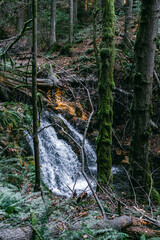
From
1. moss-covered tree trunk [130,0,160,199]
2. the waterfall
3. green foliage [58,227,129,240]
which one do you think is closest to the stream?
the waterfall

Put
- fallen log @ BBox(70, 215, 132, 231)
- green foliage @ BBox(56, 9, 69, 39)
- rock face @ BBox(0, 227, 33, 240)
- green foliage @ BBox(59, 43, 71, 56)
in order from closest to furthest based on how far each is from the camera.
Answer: rock face @ BBox(0, 227, 33, 240) < fallen log @ BBox(70, 215, 132, 231) < green foliage @ BBox(59, 43, 71, 56) < green foliage @ BBox(56, 9, 69, 39)

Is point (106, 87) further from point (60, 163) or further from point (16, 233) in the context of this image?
point (16, 233)

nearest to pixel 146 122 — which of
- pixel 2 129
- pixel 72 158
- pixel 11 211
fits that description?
pixel 11 211

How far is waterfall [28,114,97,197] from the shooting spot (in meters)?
6.83

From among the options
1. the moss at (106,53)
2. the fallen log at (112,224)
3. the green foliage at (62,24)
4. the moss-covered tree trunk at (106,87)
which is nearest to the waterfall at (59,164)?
the moss-covered tree trunk at (106,87)

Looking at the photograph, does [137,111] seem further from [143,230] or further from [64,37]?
[64,37]

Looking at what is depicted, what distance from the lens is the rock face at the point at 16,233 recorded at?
1.84 m

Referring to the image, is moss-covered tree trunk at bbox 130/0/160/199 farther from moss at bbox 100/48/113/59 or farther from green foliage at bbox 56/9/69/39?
green foliage at bbox 56/9/69/39

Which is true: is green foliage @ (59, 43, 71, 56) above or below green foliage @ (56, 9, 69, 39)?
below

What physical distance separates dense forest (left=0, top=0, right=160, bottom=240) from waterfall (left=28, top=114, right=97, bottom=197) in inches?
1.6

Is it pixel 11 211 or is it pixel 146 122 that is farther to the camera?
pixel 146 122

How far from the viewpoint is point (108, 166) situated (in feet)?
17.4

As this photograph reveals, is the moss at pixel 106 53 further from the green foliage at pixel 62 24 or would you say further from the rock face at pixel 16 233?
the green foliage at pixel 62 24

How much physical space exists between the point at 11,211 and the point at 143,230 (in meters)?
1.75
